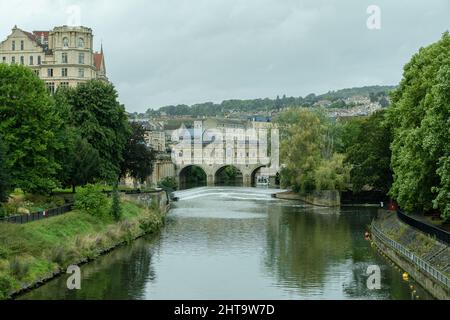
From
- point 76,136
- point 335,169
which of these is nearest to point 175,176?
point 335,169

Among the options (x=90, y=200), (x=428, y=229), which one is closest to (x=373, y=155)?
(x=90, y=200)

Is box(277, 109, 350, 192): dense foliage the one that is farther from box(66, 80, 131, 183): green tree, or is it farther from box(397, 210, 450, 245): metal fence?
box(397, 210, 450, 245): metal fence

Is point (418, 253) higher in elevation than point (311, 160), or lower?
lower

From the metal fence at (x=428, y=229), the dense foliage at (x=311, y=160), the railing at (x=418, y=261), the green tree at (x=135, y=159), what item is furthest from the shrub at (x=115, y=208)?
the dense foliage at (x=311, y=160)

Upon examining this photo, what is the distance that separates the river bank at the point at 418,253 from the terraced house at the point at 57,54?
50.9 meters

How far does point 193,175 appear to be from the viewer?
173m

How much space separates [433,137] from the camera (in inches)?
1639

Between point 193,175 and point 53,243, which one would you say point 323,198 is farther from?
point 193,175

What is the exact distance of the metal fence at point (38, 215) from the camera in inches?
1787

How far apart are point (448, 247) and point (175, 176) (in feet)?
Result: 391

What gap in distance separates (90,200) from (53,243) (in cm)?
1222

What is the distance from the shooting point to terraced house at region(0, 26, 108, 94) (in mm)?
96812

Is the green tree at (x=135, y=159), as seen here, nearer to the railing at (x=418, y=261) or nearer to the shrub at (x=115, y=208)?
the shrub at (x=115, y=208)

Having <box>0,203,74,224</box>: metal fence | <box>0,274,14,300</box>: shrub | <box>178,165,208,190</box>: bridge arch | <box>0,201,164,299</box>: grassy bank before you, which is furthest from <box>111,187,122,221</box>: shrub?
<box>178,165,208,190</box>: bridge arch
